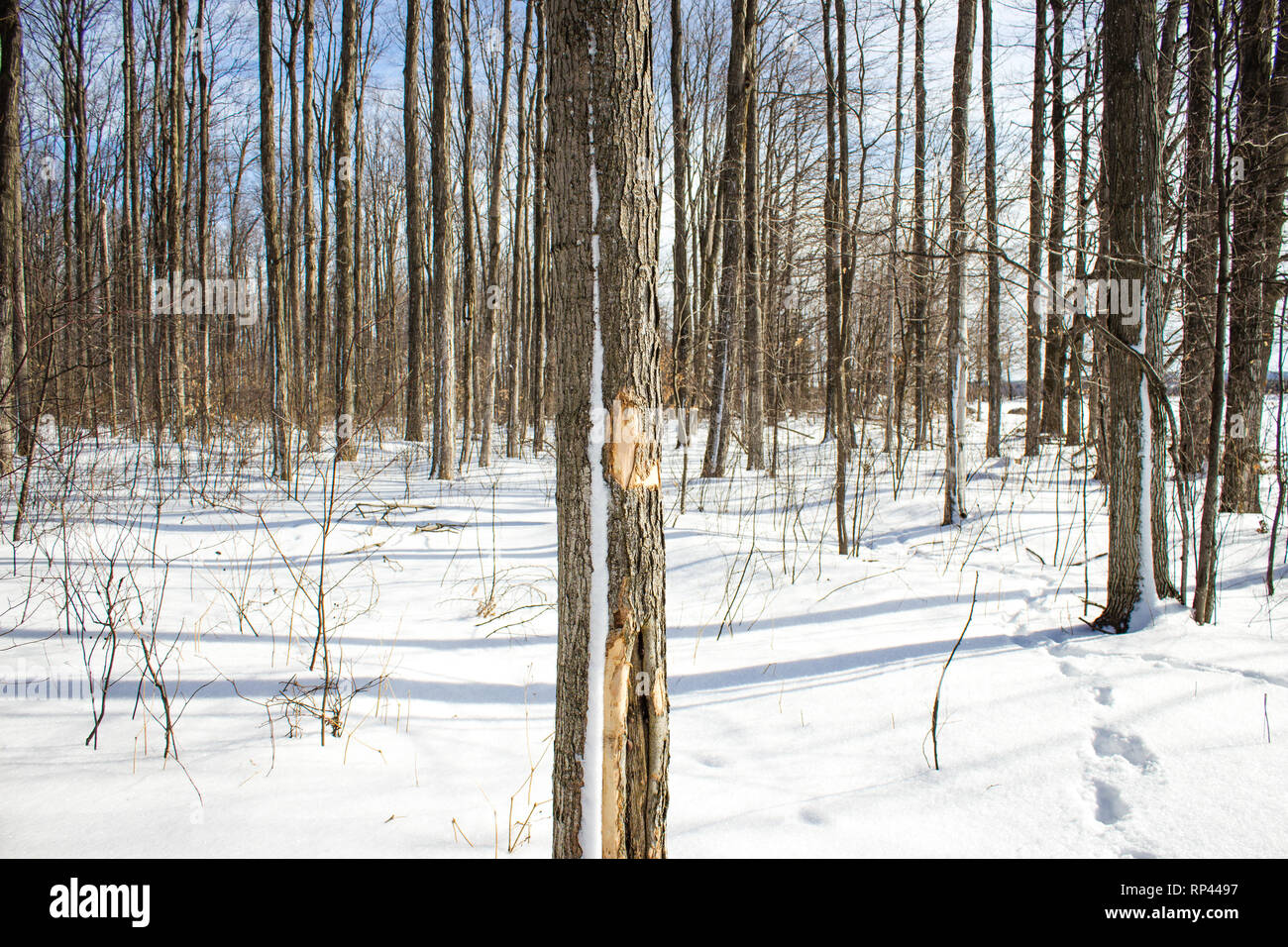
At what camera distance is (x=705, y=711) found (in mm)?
3004

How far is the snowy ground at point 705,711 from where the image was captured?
6.51 feet

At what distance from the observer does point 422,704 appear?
2992 mm

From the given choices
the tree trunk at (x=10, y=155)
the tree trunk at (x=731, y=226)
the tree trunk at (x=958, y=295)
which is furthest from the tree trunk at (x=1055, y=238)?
the tree trunk at (x=10, y=155)

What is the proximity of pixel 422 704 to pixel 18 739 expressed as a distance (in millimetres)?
1402

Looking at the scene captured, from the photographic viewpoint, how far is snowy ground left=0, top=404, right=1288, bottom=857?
6.51 feet

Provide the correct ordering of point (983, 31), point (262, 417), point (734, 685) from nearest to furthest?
point (734, 685) < point (983, 31) < point (262, 417)

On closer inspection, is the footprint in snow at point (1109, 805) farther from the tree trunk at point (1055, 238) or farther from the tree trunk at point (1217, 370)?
the tree trunk at point (1055, 238)

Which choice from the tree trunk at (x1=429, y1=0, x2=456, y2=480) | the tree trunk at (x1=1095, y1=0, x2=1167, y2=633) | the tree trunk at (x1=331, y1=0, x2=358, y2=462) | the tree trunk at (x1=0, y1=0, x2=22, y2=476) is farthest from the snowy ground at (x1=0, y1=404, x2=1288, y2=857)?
the tree trunk at (x1=331, y1=0, x2=358, y2=462)

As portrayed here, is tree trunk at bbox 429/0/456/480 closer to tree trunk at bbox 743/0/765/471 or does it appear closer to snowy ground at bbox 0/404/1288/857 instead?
tree trunk at bbox 743/0/765/471

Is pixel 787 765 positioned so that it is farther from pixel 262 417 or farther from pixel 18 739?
pixel 262 417

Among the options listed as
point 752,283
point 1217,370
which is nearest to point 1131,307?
point 1217,370

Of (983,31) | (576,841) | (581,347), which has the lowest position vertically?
(576,841)

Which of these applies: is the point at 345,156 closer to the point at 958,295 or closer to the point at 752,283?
the point at 752,283
